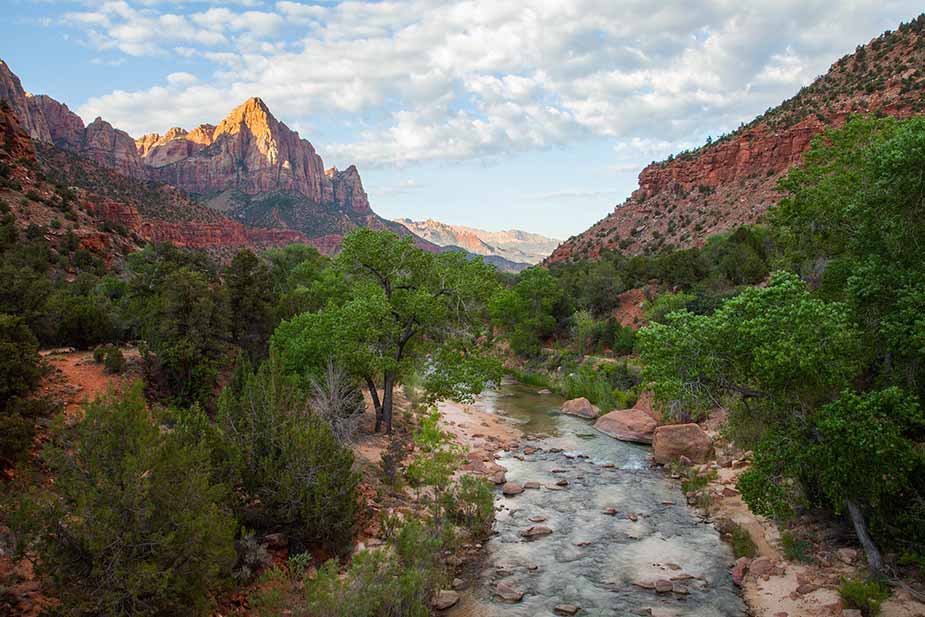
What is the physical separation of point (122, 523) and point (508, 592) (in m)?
7.98

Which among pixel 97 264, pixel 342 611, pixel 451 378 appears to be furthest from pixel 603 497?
pixel 97 264

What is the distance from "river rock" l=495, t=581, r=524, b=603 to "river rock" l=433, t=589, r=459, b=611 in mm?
943

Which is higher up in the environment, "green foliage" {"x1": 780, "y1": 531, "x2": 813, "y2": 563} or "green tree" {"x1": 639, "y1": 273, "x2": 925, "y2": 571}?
"green tree" {"x1": 639, "y1": 273, "x2": 925, "y2": 571}

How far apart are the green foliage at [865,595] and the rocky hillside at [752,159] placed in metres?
47.8

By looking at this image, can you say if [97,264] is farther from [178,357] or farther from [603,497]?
[603,497]

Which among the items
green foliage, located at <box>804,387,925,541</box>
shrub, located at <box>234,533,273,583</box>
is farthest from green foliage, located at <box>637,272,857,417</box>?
shrub, located at <box>234,533,273,583</box>

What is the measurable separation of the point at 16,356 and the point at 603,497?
16.2m

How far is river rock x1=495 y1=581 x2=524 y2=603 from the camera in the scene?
471 inches

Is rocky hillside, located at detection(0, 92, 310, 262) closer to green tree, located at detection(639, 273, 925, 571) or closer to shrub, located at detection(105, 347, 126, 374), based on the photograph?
shrub, located at detection(105, 347, 126, 374)

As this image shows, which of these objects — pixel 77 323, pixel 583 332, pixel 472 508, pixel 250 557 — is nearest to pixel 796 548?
pixel 472 508

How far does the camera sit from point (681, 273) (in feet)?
153

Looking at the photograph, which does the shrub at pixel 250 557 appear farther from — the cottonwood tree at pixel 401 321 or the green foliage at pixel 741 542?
the green foliage at pixel 741 542

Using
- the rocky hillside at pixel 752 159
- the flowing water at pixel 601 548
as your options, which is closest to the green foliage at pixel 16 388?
the flowing water at pixel 601 548

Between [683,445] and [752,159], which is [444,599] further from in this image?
[752,159]
